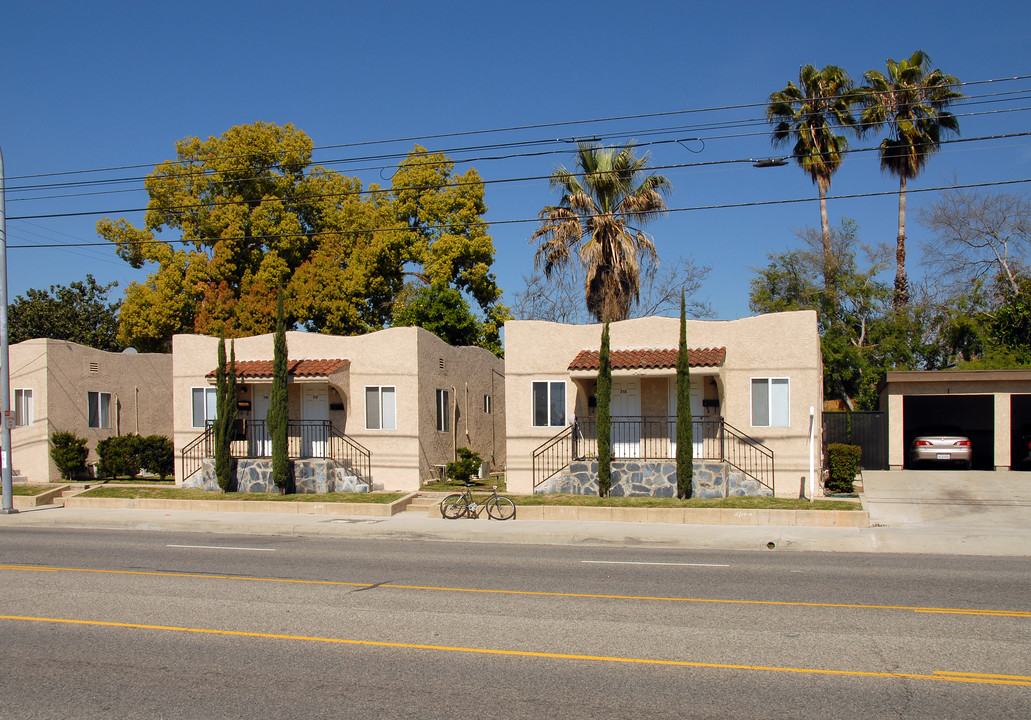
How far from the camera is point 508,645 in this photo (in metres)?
7.97

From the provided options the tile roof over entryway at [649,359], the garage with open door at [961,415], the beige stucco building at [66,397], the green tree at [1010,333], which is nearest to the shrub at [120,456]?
the beige stucco building at [66,397]

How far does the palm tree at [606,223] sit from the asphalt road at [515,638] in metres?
14.4

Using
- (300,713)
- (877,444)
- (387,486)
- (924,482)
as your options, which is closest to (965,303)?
(877,444)

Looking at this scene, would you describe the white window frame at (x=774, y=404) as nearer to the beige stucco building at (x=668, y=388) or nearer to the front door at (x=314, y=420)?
the beige stucco building at (x=668, y=388)

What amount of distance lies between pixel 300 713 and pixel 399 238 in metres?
30.9

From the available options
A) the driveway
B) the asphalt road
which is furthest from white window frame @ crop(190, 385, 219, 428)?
the driveway

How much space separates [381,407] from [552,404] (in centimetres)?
477

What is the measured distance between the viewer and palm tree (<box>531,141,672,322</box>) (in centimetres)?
2650

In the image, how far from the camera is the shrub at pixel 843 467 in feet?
69.4

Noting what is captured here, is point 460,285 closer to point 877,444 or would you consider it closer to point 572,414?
point 572,414

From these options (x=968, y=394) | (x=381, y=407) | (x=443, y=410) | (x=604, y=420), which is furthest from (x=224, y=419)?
(x=968, y=394)

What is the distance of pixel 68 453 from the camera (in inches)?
1008

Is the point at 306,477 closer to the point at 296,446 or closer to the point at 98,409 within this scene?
the point at 296,446

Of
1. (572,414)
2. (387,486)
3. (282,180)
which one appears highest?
(282,180)
